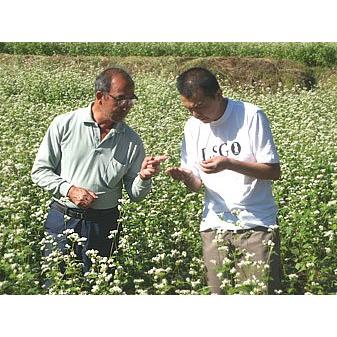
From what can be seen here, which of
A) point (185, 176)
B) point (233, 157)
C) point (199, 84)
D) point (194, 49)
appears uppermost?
point (194, 49)

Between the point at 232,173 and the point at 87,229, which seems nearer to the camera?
the point at 232,173

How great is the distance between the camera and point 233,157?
12.1ft

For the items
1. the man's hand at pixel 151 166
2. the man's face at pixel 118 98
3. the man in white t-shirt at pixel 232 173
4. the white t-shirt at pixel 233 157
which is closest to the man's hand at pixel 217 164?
the man in white t-shirt at pixel 232 173

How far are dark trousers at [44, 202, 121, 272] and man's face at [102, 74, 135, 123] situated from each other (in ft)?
2.05

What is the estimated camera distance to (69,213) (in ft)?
13.1

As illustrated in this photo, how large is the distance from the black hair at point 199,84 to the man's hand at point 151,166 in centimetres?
39

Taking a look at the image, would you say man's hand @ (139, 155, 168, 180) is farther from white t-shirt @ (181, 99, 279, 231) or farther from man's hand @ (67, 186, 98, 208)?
man's hand @ (67, 186, 98, 208)

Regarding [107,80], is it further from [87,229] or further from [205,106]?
A: [87,229]

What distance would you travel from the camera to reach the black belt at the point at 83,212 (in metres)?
3.98

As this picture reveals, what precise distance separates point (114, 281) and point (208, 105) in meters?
1.20

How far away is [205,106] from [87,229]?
1.08m

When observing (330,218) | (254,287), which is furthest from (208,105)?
(330,218)

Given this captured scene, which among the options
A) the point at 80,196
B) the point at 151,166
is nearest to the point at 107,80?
the point at 151,166

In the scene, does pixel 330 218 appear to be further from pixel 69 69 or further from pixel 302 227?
pixel 69 69
